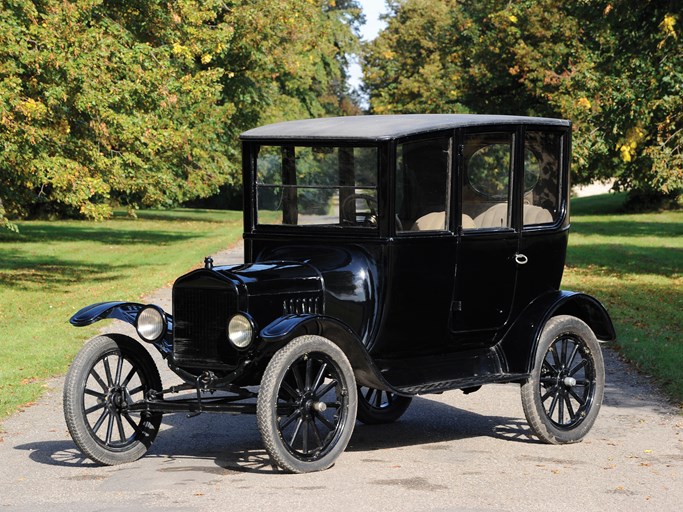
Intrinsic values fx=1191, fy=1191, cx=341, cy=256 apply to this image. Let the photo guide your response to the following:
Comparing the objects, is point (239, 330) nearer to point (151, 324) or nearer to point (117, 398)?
point (151, 324)

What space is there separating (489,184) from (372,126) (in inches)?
44.2

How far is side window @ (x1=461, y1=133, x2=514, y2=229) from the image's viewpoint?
27.3 feet

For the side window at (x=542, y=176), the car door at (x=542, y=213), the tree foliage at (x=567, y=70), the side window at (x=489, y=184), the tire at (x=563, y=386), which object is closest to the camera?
the tire at (x=563, y=386)

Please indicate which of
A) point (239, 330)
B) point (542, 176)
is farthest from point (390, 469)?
point (542, 176)

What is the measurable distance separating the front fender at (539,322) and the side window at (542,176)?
610mm

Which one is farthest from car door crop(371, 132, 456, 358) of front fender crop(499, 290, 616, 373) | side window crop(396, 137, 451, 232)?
front fender crop(499, 290, 616, 373)

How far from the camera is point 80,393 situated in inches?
280

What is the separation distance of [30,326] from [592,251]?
1691 centimetres

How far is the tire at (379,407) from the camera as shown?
340 inches

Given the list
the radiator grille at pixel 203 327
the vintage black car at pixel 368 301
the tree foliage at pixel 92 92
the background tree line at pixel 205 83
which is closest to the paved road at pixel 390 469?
the vintage black car at pixel 368 301

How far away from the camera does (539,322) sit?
26.7 feet

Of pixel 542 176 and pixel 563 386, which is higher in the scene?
pixel 542 176

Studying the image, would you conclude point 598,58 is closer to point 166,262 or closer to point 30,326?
point 166,262

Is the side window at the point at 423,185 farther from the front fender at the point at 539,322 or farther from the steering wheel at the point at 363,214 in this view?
the front fender at the point at 539,322
